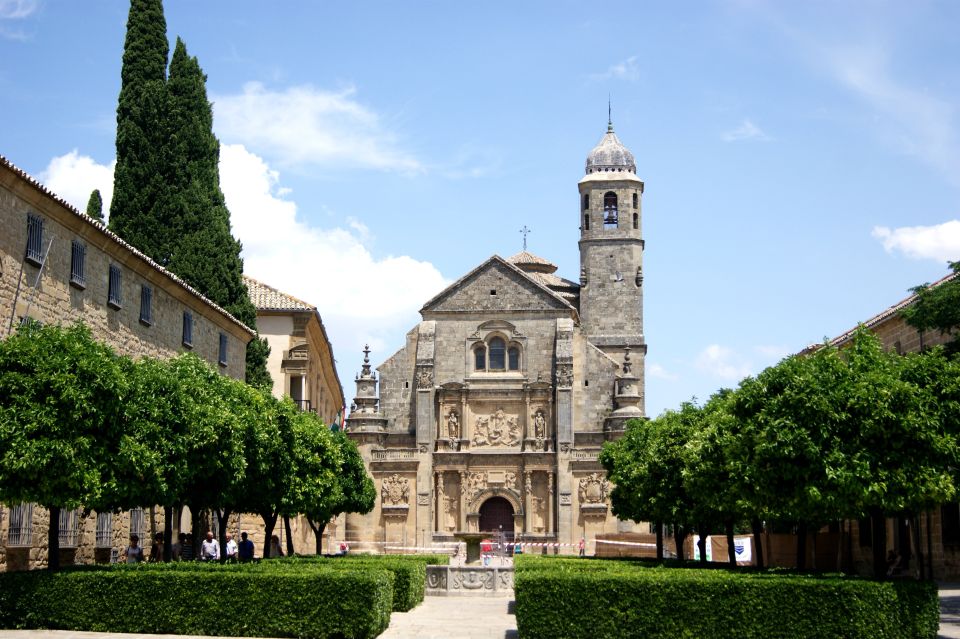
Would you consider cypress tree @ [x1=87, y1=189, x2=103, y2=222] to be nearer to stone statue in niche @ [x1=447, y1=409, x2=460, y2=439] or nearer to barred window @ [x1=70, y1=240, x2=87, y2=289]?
barred window @ [x1=70, y1=240, x2=87, y2=289]

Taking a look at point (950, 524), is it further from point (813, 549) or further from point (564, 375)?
point (564, 375)

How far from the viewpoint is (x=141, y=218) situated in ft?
133

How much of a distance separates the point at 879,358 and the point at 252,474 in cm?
1443

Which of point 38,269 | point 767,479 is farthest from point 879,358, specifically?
point 38,269

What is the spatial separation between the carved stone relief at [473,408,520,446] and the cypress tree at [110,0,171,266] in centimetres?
2600

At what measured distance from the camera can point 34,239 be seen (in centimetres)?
2519

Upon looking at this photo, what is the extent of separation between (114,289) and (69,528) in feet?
20.0

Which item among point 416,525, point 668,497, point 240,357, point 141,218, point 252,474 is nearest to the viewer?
point 252,474

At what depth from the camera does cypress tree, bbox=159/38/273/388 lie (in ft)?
134

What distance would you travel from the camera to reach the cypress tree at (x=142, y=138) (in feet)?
133

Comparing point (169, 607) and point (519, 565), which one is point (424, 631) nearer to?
point (169, 607)

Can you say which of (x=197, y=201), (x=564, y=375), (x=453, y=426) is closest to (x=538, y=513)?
(x=453, y=426)

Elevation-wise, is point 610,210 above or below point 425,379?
above

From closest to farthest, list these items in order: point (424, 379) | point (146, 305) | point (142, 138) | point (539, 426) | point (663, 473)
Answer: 1. point (146, 305)
2. point (663, 473)
3. point (142, 138)
4. point (539, 426)
5. point (424, 379)
